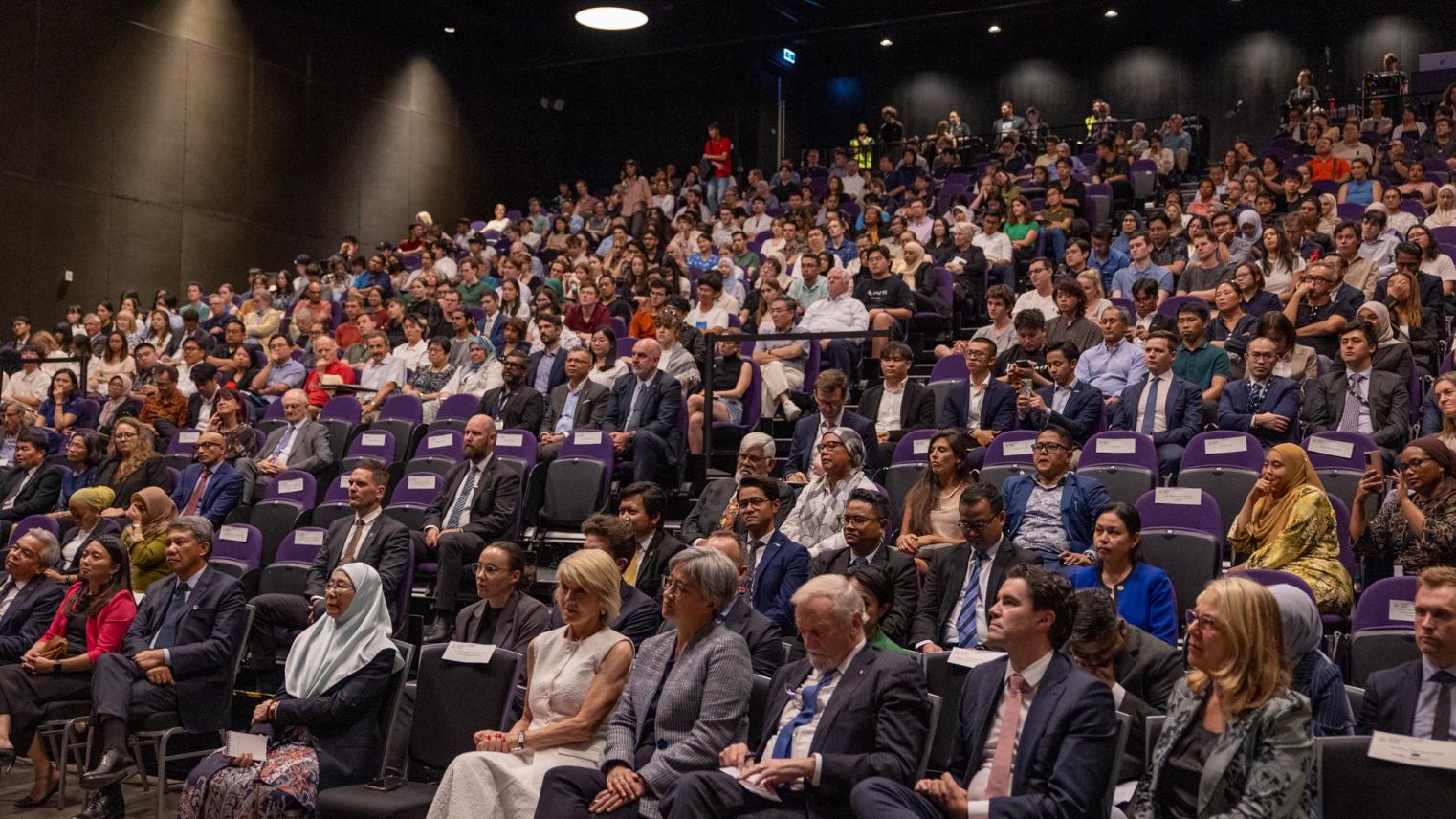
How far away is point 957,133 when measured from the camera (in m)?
15.2

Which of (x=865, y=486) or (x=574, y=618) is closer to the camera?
(x=574, y=618)

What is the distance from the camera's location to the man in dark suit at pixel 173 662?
4.55 meters

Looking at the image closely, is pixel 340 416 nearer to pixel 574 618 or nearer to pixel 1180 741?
pixel 574 618

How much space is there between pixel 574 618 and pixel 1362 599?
2.38 m

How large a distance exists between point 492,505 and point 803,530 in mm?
1616

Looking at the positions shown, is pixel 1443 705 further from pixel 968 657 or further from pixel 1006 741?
pixel 968 657

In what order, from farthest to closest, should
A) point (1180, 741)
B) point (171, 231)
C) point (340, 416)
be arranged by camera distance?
point (171, 231) < point (340, 416) < point (1180, 741)

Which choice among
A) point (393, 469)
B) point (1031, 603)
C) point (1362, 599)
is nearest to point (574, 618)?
point (1031, 603)

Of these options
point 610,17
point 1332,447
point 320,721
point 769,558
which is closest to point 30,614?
point 320,721

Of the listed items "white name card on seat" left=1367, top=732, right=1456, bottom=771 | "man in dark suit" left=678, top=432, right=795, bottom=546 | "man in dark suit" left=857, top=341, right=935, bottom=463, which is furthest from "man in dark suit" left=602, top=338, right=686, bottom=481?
"white name card on seat" left=1367, top=732, right=1456, bottom=771

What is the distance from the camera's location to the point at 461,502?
6.15 metres

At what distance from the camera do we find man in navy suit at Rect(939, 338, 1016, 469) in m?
6.14

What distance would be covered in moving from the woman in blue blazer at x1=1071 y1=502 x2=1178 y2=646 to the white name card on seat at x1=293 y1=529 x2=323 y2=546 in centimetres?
354

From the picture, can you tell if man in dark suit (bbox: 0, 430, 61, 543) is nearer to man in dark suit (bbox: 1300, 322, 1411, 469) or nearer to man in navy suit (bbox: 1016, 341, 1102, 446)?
man in navy suit (bbox: 1016, 341, 1102, 446)
